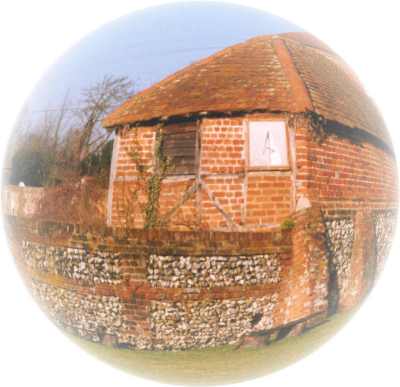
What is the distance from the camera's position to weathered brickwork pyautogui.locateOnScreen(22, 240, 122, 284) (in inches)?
197

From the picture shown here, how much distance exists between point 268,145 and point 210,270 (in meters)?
1.27

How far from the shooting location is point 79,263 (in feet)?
17.0

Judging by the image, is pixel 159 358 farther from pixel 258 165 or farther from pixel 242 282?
pixel 258 165

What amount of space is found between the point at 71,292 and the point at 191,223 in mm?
1723

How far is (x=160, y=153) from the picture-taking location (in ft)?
15.1

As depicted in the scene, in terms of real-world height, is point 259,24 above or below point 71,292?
above

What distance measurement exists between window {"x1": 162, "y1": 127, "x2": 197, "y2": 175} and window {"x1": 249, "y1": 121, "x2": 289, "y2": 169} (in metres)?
0.51

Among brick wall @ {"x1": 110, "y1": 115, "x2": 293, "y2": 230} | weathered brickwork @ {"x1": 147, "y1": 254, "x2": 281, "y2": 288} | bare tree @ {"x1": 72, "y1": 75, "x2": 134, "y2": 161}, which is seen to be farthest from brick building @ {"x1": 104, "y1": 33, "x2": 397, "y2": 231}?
weathered brickwork @ {"x1": 147, "y1": 254, "x2": 281, "y2": 288}

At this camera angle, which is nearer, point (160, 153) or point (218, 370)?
point (160, 153)

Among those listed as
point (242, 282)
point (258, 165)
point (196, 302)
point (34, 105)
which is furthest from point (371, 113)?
point (34, 105)

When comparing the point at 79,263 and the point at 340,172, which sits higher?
the point at 340,172

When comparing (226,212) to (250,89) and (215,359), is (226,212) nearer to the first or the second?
(250,89)

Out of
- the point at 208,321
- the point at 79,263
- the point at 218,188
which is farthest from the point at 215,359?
the point at 218,188

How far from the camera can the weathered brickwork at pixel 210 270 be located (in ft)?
15.8
